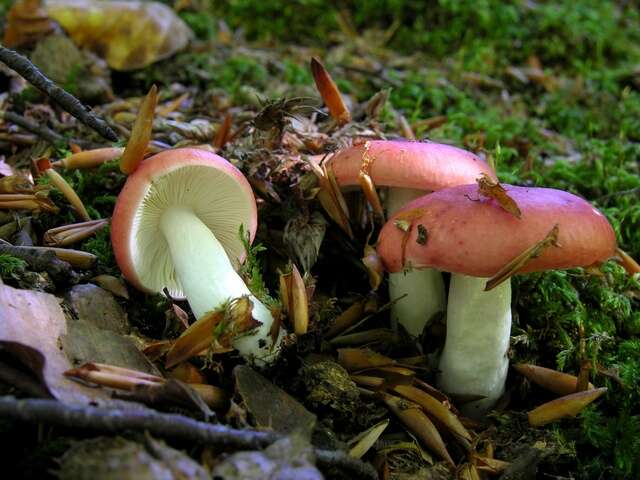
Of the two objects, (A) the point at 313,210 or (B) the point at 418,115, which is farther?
(B) the point at 418,115

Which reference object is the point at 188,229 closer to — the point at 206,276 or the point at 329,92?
the point at 206,276

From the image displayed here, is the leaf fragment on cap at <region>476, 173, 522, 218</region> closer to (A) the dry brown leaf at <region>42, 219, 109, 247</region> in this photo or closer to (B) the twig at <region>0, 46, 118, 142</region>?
(B) the twig at <region>0, 46, 118, 142</region>

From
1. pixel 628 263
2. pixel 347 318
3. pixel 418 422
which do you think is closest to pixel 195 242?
pixel 347 318

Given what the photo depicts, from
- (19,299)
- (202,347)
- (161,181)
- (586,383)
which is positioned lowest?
(586,383)

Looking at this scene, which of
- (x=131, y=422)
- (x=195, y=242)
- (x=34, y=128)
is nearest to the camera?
(x=131, y=422)

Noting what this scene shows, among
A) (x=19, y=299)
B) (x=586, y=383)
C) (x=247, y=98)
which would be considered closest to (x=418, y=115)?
(x=247, y=98)

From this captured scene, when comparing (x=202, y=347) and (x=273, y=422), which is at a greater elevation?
(x=202, y=347)

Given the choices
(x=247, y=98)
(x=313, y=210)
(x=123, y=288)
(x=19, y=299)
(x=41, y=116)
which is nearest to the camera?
(x=19, y=299)

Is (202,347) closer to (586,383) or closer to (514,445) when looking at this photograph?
(514,445)
